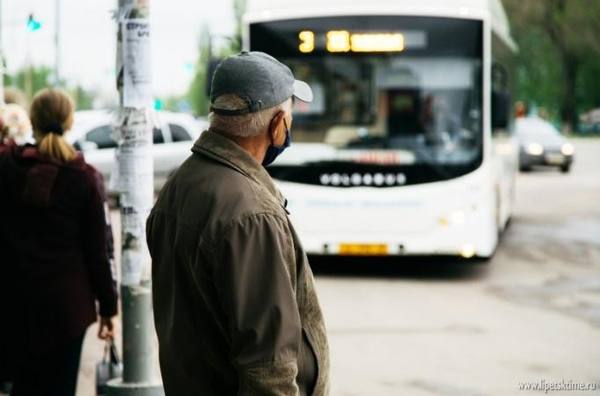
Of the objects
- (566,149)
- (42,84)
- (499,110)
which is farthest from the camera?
(42,84)

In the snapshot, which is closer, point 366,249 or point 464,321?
point 464,321

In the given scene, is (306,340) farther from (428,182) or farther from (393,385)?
(428,182)

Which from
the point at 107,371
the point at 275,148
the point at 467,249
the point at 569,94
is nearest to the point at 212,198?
the point at 275,148

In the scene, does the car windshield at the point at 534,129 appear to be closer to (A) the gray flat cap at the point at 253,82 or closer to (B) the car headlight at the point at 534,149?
(B) the car headlight at the point at 534,149

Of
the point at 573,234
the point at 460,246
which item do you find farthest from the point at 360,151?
the point at 573,234

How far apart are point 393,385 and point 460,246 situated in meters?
4.45

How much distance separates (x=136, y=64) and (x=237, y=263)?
11.6 feet

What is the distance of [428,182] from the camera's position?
1157 cm

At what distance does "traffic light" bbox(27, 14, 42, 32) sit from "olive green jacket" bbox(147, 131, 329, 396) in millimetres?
5761

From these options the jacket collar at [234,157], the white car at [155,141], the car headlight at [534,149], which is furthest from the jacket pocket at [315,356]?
the car headlight at [534,149]

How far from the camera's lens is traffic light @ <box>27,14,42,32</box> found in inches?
329

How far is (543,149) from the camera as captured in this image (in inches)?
1298

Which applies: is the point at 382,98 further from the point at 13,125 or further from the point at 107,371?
the point at 13,125

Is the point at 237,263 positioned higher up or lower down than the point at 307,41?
lower down
